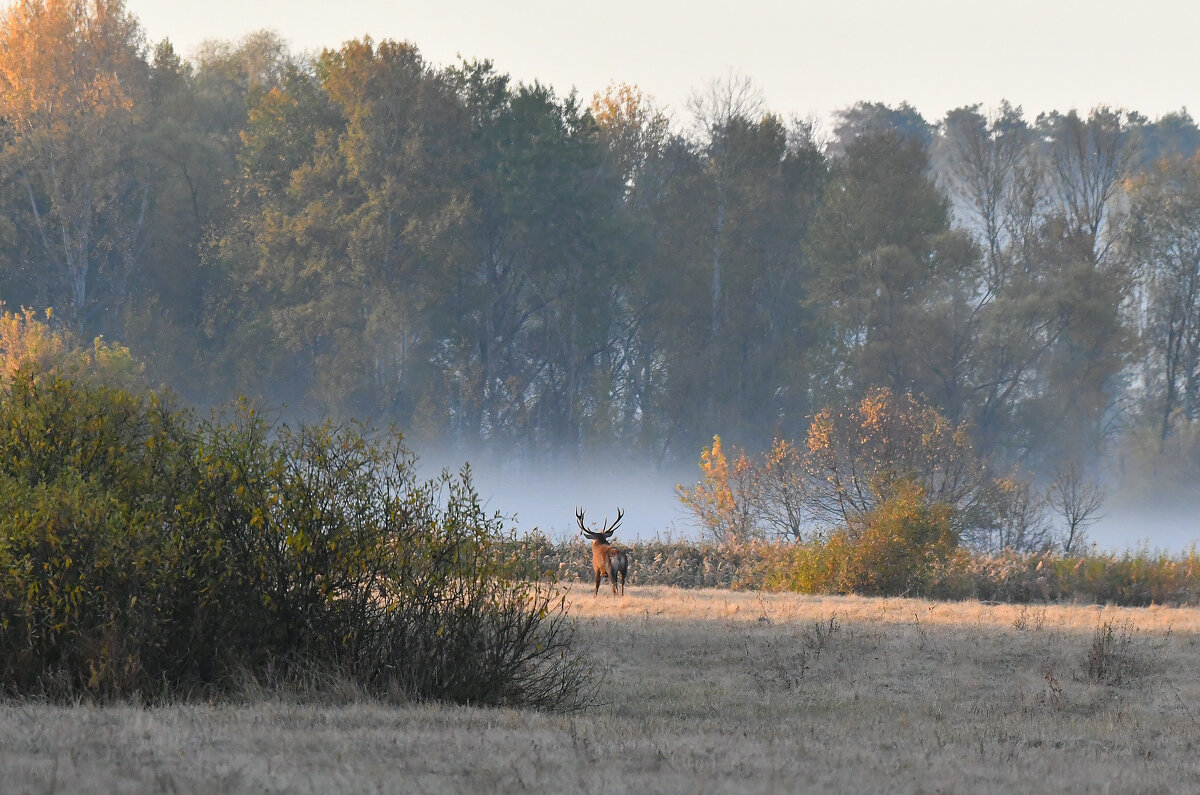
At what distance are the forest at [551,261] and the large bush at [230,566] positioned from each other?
3945cm

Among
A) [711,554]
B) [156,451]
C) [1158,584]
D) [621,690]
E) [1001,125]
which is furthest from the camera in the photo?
[1001,125]

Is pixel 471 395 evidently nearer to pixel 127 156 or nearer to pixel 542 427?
pixel 542 427

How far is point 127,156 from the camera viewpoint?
181ft

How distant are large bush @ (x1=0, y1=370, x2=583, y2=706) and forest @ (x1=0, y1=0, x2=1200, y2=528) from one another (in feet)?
129

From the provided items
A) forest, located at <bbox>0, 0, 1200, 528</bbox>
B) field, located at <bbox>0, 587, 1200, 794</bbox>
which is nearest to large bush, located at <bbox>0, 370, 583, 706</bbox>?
field, located at <bbox>0, 587, 1200, 794</bbox>

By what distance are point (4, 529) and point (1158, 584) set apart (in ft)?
76.9

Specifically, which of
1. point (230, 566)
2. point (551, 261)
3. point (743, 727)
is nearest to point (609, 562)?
point (743, 727)

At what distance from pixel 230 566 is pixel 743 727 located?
4235mm

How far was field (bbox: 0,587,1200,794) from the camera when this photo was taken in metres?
7.77

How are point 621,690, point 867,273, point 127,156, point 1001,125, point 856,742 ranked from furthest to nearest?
1. point 1001,125
2. point 867,273
3. point 127,156
4. point 621,690
5. point 856,742

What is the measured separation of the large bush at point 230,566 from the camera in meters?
10.8

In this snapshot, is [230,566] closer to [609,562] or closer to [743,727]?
[743,727]

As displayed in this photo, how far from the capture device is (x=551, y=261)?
189ft

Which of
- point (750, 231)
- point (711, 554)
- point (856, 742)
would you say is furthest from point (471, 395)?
point (856, 742)
